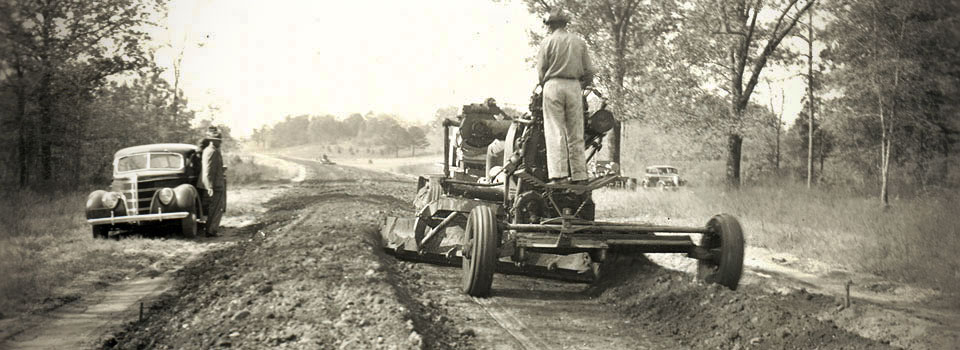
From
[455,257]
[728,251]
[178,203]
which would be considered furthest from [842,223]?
[178,203]

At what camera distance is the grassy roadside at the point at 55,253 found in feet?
22.1

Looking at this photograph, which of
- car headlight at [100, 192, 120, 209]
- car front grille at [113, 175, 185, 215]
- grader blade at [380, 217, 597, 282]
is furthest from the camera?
car front grille at [113, 175, 185, 215]

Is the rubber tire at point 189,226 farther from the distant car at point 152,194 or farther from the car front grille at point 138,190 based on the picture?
the car front grille at point 138,190

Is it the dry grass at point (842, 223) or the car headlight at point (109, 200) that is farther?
the car headlight at point (109, 200)

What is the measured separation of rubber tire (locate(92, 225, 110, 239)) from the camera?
11.8 metres

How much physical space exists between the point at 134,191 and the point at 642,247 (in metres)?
10.00

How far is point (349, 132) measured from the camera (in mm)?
122375

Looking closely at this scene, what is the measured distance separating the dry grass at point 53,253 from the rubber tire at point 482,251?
386cm

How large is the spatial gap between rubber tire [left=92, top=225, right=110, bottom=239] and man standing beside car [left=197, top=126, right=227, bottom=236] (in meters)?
1.66

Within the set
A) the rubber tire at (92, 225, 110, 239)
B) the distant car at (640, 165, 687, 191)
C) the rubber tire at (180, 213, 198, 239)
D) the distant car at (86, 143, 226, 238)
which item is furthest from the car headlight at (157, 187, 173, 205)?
the distant car at (640, 165, 687, 191)

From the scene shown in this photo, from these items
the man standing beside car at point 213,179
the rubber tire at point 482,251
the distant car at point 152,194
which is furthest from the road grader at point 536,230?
the man standing beside car at point 213,179

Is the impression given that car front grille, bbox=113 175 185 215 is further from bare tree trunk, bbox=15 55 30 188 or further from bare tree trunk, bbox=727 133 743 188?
bare tree trunk, bbox=727 133 743 188

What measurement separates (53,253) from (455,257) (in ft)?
19.2

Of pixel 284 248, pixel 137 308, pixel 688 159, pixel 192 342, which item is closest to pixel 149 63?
pixel 284 248
